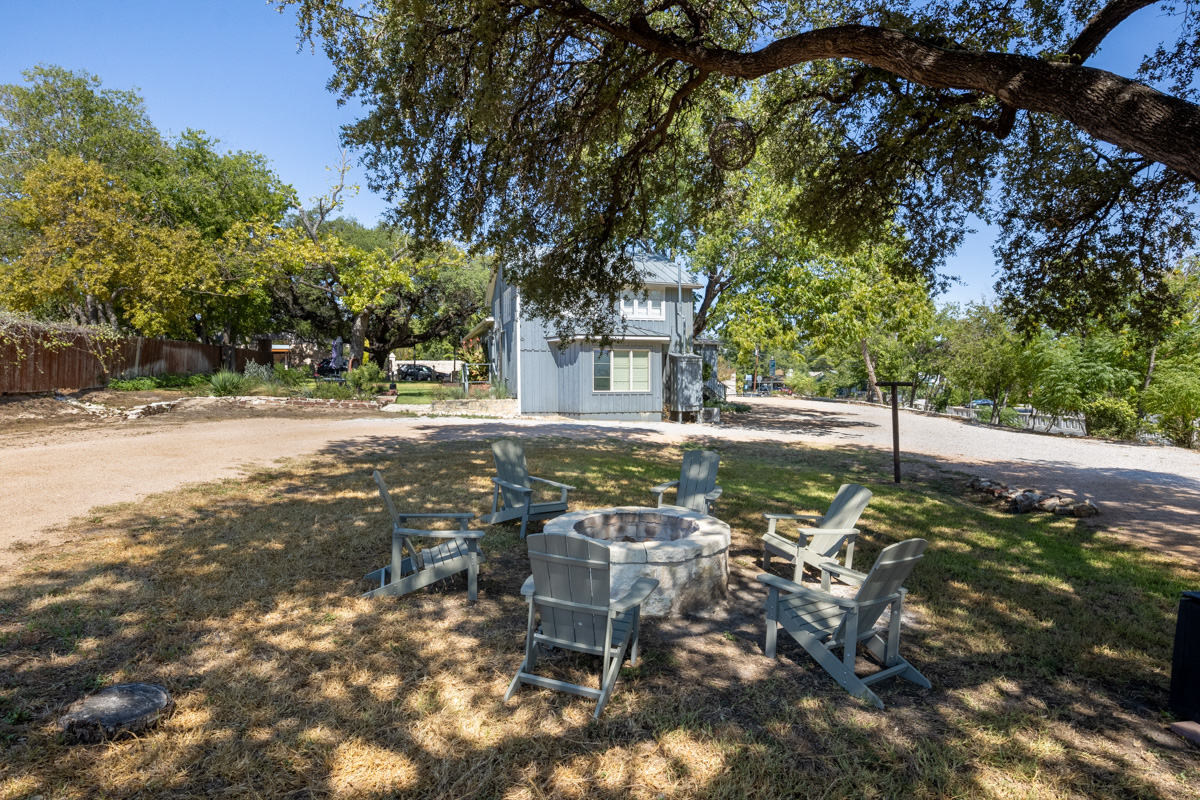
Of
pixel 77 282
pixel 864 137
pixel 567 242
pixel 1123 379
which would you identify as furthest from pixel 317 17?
pixel 1123 379

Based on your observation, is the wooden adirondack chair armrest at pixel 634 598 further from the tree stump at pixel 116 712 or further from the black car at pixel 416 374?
the black car at pixel 416 374

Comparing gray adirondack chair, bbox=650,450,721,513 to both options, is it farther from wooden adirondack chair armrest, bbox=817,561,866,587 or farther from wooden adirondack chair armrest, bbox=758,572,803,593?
wooden adirondack chair armrest, bbox=758,572,803,593

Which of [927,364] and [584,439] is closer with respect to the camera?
[584,439]

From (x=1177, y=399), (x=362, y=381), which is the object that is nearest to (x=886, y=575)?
(x=1177, y=399)

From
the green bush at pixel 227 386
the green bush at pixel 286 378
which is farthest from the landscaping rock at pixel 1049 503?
the green bush at pixel 227 386

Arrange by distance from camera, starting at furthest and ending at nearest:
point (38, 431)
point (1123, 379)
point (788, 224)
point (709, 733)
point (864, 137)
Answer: point (1123, 379) → point (788, 224) → point (38, 431) → point (864, 137) → point (709, 733)

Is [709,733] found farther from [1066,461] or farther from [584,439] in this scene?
[1066,461]

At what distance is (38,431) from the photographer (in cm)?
1326

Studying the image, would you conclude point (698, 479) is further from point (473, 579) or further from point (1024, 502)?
point (1024, 502)

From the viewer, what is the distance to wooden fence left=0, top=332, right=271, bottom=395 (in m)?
15.5

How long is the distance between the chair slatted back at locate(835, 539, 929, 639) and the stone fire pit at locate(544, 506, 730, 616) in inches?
45.1

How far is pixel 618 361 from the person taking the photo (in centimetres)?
2225

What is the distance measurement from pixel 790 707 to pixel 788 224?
17228 mm

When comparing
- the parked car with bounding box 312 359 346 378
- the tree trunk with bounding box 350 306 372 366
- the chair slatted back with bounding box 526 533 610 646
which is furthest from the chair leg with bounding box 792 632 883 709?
the parked car with bounding box 312 359 346 378
